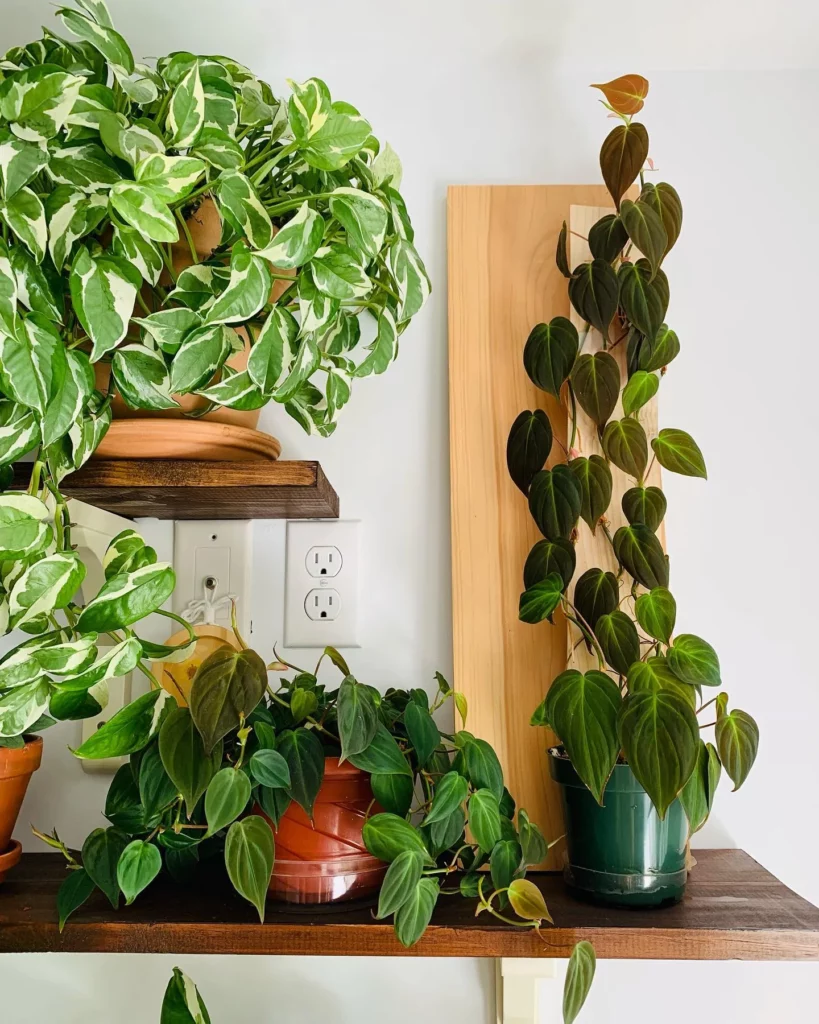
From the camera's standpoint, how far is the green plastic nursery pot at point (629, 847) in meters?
0.84

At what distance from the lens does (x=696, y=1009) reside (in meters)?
1.03

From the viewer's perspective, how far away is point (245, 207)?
2.33 ft

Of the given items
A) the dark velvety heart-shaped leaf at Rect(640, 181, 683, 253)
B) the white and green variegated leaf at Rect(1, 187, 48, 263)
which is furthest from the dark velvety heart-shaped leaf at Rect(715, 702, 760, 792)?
the white and green variegated leaf at Rect(1, 187, 48, 263)

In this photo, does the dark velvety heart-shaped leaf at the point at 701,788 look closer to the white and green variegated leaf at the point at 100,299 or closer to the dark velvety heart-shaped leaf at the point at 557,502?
the dark velvety heart-shaped leaf at the point at 557,502

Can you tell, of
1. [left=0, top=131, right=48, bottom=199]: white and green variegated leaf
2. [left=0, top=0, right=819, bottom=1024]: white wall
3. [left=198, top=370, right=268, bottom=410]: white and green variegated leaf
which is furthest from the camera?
[left=0, top=0, right=819, bottom=1024]: white wall

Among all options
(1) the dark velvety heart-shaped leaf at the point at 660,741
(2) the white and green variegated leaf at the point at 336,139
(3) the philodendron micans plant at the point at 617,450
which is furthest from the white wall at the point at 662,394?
(2) the white and green variegated leaf at the point at 336,139

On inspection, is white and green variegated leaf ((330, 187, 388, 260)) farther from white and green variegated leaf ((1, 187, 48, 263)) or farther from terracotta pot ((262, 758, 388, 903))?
terracotta pot ((262, 758, 388, 903))

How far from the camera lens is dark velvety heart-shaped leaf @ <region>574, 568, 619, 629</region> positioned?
0.95 metres

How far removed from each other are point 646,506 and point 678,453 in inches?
2.8

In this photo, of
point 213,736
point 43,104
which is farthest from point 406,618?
point 43,104

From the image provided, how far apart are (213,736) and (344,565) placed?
41 cm

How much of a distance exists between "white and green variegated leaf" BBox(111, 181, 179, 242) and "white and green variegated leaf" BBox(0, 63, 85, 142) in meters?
0.07

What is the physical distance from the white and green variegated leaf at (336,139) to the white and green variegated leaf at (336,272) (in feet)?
0.23

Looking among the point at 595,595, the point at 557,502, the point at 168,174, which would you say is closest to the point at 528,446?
the point at 557,502
